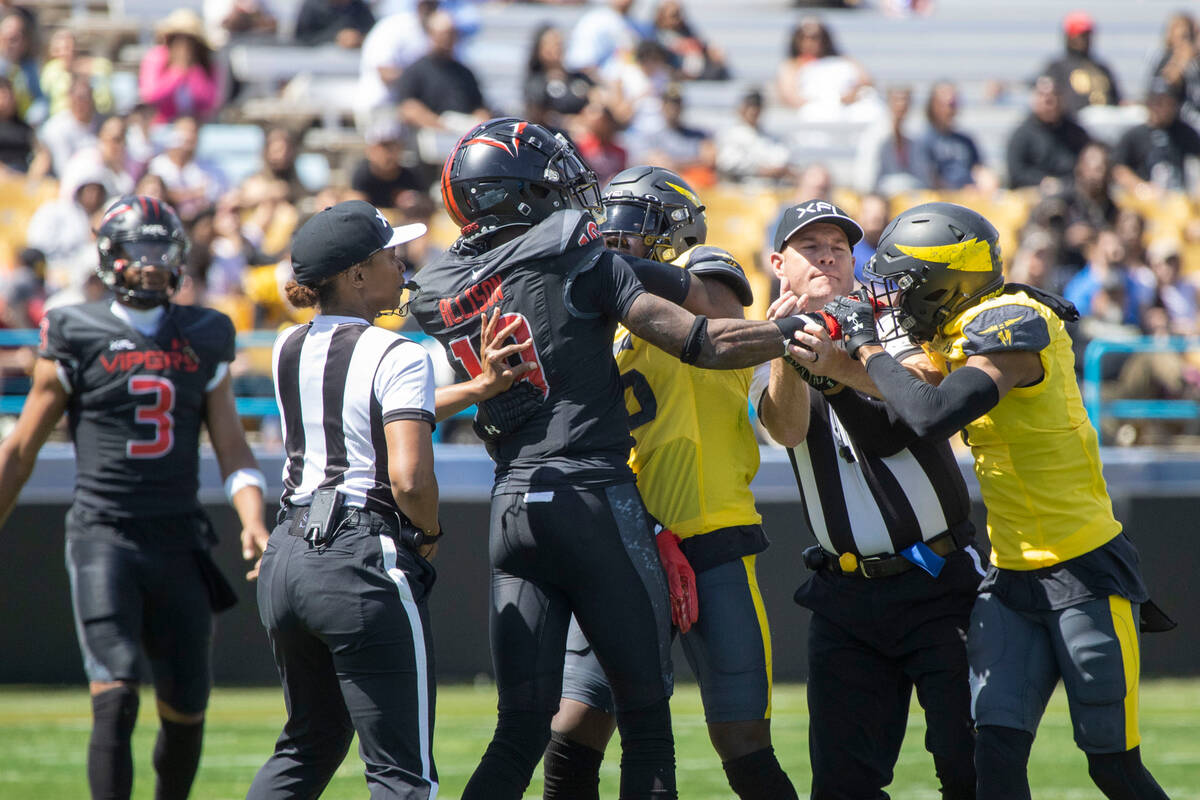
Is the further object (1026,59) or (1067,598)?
(1026,59)

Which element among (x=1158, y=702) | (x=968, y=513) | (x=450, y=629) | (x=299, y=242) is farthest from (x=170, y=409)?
(x=1158, y=702)

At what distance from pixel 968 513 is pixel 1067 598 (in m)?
0.51

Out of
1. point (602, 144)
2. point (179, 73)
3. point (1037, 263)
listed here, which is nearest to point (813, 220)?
point (1037, 263)

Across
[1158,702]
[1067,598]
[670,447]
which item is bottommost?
[1158,702]

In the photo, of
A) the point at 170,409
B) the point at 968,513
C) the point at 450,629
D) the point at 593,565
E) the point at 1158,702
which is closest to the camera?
the point at 593,565

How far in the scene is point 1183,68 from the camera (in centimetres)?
1430

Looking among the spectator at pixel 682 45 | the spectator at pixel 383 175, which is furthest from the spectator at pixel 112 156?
the spectator at pixel 682 45

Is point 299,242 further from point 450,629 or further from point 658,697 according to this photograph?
point 450,629

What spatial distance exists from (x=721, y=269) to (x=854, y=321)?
476 millimetres

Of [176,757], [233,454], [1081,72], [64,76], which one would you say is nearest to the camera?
[176,757]

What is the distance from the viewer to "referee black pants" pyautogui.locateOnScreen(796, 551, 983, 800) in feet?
14.2

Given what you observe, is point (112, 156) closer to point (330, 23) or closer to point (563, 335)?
point (330, 23)

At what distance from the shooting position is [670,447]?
15.1 feet

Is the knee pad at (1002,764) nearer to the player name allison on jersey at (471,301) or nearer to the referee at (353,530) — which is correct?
the referee at (353,530)
